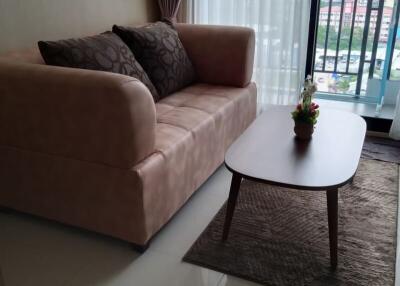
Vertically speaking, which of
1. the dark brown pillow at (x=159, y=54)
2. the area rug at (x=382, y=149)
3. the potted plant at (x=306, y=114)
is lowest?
the area rug at (x=382, y=149)

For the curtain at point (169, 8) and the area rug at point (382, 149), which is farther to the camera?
the curtain at point (169, 8)

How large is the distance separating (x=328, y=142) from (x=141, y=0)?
1.98 metres

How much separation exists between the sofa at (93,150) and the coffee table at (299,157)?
0.30 meters

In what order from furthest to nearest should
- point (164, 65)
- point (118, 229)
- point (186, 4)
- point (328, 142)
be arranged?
point (186, 4), point (164, 65), point (328, 142), point (118, 229)

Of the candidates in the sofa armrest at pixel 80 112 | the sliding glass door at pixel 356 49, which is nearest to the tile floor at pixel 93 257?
the sofa armrest at pixel 80 112

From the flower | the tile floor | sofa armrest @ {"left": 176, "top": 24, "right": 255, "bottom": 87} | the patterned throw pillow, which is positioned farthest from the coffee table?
the patterned throw pillow

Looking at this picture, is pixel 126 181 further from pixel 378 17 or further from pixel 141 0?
pixel 378 17

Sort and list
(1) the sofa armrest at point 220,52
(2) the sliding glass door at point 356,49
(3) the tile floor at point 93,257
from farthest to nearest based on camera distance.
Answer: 1. (2) the sliding glass door at point 356,49
2. (1) the sofa armrest at point 220,52
3. (3) the tile floor at point 93,257

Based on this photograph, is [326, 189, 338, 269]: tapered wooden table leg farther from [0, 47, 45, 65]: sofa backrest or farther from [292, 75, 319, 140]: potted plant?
[0, 47, 45, 65]: sofa backrest

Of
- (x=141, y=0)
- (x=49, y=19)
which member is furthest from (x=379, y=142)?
(x=49, y=19)

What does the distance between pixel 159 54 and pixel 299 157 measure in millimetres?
1158

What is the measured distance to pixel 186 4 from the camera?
3273 millimetres

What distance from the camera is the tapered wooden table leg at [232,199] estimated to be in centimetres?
171

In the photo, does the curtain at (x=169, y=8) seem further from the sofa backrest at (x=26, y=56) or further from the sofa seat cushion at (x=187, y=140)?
the sofa backrest at (x=26, y=56)
